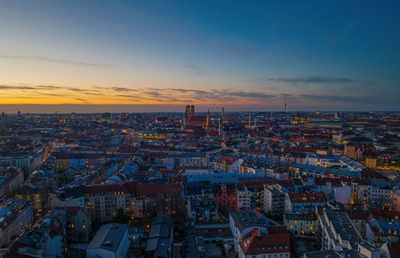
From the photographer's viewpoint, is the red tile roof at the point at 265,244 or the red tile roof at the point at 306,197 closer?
the red tile roof at the point at 265,244

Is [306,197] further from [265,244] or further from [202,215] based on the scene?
[202,215]

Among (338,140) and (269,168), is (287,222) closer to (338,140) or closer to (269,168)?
(269,168)

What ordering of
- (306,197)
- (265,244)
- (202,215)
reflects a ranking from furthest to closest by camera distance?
(306,197)
(202,215)
(265,244)

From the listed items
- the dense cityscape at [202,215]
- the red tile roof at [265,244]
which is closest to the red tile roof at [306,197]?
the dense cityscape at [202,215]

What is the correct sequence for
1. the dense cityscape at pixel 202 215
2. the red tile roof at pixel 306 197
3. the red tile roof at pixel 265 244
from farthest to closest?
the red tile roof at pixel 306 197
the dense cityscape at pixel 202 215
the red tile roof at pixel 265 244

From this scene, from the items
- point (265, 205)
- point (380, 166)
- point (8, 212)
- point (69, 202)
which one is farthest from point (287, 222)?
point (380, 166)

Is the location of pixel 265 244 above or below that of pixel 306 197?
below

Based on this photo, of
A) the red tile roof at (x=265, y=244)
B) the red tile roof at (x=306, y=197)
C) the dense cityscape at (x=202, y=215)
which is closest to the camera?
the red tile roof at (x=265, y=244)

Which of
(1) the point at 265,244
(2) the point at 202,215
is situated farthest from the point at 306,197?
(2) the point at 202,215

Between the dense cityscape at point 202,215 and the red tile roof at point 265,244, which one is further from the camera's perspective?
the dense cityscape at point 202,215

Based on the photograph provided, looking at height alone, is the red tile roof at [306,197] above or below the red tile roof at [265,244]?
above

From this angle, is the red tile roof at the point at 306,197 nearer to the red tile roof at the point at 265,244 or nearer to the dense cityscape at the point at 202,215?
the dense cityscape at the point at 202,215
